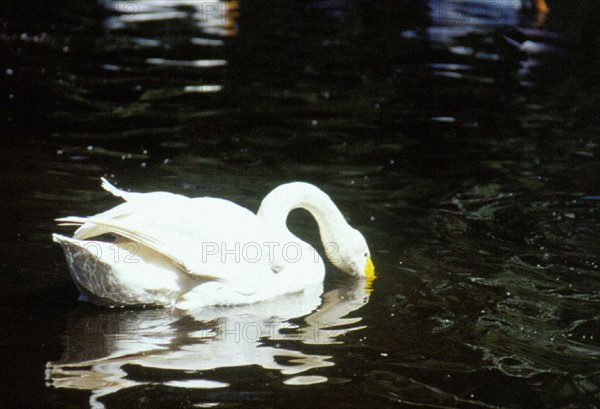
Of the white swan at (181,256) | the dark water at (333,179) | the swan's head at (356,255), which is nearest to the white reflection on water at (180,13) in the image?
the dark water at (333,179)

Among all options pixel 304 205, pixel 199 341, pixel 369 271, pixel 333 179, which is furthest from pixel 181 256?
pixel 333 179

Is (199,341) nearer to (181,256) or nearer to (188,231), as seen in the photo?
(181,256)

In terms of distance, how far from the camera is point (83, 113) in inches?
457

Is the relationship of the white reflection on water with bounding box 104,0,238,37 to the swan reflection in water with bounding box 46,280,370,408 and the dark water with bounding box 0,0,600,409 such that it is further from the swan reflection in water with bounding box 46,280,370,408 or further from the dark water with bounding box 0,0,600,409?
the swan reflection in water with bounding box 46,280,370,408

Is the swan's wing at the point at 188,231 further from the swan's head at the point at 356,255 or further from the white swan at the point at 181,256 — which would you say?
the swan's head at the point at 356,255

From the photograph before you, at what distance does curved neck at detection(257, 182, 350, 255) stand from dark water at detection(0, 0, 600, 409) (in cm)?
36

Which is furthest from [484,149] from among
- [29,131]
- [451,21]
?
[451,21]

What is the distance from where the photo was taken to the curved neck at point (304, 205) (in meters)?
7.09

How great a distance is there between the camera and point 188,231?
634cm

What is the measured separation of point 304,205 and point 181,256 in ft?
4.42

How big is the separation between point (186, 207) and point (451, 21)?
12944 mm

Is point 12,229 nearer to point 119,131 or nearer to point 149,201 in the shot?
point 149,201

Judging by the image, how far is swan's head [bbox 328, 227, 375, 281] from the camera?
7164 millimetres

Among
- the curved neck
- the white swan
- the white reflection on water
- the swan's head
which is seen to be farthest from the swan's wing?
the white reflection on water
